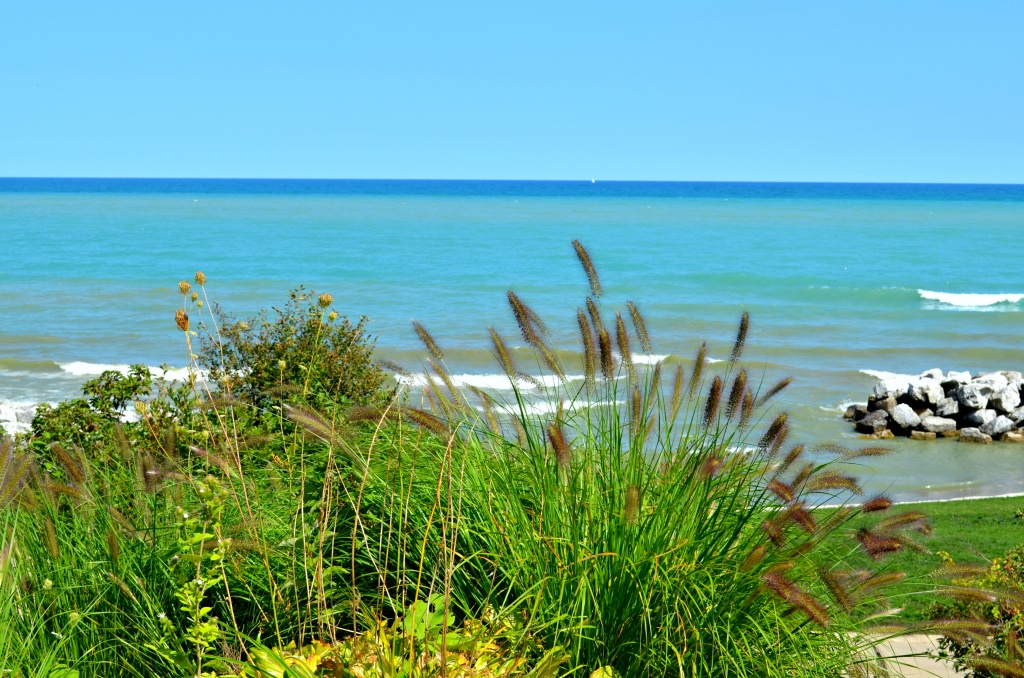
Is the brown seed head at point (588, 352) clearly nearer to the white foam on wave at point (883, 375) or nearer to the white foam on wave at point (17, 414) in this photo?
the white foam on wave at point (17, 414)

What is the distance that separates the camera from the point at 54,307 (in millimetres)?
26875

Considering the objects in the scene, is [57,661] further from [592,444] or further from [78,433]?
[78,433]

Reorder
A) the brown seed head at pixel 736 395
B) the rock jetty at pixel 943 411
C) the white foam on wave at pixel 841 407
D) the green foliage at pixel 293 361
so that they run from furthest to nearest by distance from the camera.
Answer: the white foam on wave at pixel 841 407 → the rock jetty at pixel 943 411 → the green foliage at pixel 293 361 → the brown seed head at pixel 736 395

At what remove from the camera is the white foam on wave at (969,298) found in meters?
30.5

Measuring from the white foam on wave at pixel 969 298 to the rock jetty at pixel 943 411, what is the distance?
51.8 feet

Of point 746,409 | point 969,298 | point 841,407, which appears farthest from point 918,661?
point 969,298

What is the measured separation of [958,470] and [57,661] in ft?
39.4

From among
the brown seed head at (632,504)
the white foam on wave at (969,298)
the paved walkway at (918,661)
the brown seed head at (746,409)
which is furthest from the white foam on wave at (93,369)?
the white foam on wave at (969,298)

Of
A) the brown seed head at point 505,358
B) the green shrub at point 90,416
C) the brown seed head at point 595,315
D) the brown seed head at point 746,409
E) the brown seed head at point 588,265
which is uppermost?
the brown seed head at point 588,265

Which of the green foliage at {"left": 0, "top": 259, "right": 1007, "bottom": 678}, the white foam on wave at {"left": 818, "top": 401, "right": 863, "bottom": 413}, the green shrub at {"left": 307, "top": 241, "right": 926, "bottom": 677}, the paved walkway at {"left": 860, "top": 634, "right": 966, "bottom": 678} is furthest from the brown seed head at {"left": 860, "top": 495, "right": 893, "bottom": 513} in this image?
the white foam on wave at {"left": 818, "top": 401, "right": 863, "bottom": 413}

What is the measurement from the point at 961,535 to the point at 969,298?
2554 centimetres

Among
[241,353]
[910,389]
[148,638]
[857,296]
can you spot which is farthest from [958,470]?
[857,296]

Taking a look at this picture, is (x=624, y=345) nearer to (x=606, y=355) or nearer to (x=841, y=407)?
(x=606, y=355)

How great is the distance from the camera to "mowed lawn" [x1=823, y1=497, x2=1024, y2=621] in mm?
7062
